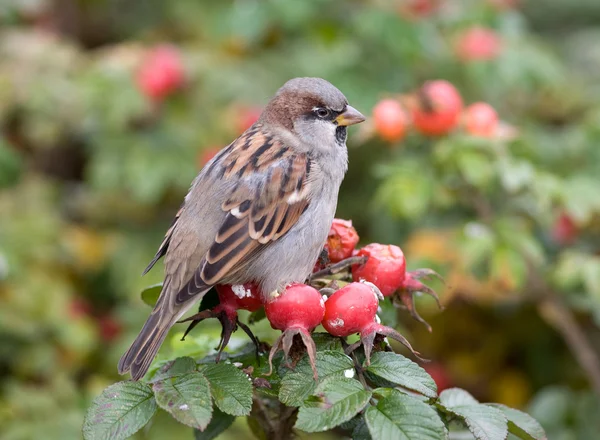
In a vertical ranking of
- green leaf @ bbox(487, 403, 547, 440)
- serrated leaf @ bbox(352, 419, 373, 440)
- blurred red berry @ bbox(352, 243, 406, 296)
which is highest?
blurred red berry @ bbox(352, 243, 406, 296)

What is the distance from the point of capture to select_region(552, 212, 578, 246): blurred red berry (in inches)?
152

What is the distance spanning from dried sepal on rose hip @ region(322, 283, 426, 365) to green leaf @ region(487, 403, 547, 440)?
0.26m

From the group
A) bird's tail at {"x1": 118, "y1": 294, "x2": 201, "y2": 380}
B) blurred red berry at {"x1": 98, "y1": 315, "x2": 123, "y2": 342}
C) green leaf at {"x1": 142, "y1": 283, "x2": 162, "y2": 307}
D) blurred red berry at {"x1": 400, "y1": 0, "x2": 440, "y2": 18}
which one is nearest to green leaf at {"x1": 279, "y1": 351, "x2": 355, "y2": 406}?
bird's tail at {"x1": 118, "y1": 294, "x2": 201, "y2": 380}

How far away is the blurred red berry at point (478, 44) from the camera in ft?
14.4

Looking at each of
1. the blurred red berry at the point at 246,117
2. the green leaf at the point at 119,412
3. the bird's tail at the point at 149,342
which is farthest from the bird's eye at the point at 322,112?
the blurred red berry at the point at 246,117

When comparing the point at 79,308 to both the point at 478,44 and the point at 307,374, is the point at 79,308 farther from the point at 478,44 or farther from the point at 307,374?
the point at 307,374

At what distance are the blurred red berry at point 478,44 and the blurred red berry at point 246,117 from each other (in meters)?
1.11

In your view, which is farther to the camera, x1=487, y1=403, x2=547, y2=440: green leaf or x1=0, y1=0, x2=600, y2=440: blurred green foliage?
x1=0, y1=0, x2=600, y2=440: blurred green foliage

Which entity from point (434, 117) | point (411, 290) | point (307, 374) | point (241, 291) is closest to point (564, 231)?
point (434, 117)

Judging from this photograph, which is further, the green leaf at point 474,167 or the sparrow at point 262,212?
the green leaf at point 474,167

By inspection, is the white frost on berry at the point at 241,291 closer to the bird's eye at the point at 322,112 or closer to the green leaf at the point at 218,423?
the green leaf at the point at 218,423

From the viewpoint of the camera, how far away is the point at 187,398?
1.73m

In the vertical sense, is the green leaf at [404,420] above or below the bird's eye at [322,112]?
below

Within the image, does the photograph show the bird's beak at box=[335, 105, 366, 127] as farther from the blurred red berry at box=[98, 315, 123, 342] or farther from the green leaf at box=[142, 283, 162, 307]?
the blurred red berry at box=[98, 315, 123, 342]
